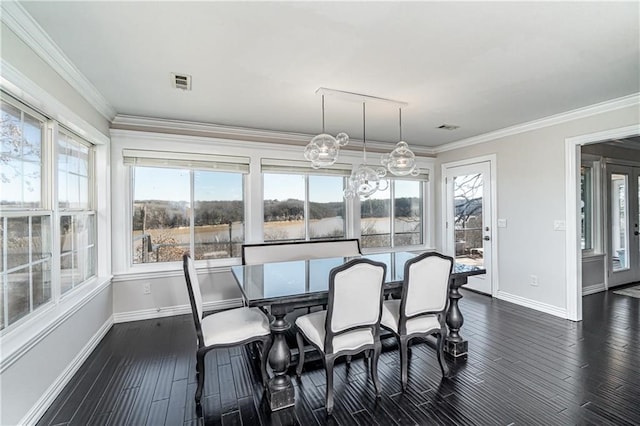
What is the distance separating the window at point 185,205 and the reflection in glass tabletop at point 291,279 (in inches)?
49.4

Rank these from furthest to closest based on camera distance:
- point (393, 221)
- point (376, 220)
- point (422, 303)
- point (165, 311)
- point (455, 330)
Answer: point (393, 221) < point (376, 220) < point (165, 311) < point (455, 330) < point (422, 303)

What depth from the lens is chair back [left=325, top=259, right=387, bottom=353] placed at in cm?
197

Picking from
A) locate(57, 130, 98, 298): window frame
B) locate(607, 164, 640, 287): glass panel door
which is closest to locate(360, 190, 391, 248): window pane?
locate(607, 164, 640, 287): glass panel door

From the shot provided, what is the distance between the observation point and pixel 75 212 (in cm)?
285

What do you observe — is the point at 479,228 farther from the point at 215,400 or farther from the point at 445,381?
the point at 215,400

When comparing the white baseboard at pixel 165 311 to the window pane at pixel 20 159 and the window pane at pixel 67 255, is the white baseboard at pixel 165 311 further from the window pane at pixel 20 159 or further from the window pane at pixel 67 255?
the window pane at pixel 20 159

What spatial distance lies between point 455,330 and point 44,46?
12.8ft

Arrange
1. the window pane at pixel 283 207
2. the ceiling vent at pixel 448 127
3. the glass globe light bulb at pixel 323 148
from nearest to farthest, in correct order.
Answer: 1. the glass globe light bulb at pixel 323 148
2. the ceiling vent at pixel 448 127
3. the window pane at pixel 283 207

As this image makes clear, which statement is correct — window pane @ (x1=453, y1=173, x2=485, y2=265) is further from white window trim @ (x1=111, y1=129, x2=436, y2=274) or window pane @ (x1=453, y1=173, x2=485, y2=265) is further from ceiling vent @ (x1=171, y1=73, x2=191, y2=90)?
ceiling vent @ (x1=171, y1=73, x2=191, y2=90)

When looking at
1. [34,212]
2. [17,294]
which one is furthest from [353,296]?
[34,212]

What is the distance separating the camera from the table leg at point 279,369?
2.04m

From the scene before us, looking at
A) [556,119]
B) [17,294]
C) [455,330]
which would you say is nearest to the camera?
[17,294]

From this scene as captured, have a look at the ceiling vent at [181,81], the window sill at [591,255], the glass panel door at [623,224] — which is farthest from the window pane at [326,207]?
the glass panel door at [623,224]

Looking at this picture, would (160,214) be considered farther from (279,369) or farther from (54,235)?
(279,369)
